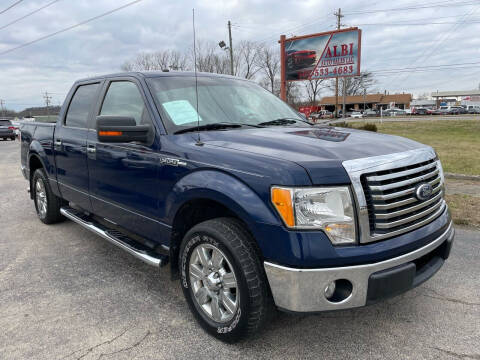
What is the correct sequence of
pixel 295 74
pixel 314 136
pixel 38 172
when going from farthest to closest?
pixel 295 74 < pixel 38 172 < pixel 314 136

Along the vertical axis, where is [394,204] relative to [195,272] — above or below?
above

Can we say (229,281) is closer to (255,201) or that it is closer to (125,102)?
(255,201)

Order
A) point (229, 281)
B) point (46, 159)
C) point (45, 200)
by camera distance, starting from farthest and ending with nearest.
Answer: point (45, 200) < point (46, 159) < point (229, 281)

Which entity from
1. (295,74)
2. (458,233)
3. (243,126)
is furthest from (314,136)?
(295,74)

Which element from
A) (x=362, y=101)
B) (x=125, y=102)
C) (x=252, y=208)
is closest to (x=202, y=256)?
(x=252, y=208)

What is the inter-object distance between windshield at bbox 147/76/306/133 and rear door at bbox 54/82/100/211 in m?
1.16

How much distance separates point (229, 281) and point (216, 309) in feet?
0.88

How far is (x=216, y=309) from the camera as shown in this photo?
2.56m

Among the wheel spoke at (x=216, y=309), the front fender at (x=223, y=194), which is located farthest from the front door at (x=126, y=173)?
the wheel spoke at (x=216, y=309)

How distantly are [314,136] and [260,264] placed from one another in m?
1.08

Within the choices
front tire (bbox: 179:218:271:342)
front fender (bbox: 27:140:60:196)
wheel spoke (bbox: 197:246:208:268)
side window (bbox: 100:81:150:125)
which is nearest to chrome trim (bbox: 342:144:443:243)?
front tire (bbox: 179:218:271:342)

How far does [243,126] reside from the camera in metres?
3.19

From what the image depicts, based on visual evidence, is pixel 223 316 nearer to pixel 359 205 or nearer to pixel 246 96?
pixel 359 205

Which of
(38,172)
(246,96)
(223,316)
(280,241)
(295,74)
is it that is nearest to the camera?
(280,241)
